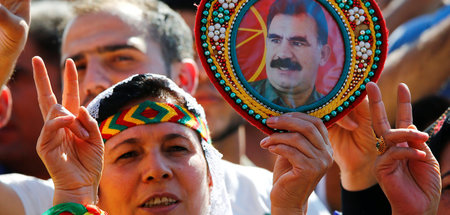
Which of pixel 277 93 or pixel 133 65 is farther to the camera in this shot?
pixel 133 65

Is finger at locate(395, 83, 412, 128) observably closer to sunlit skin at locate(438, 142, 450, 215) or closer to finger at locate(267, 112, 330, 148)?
finger at locate(267, 112, 330, 148)

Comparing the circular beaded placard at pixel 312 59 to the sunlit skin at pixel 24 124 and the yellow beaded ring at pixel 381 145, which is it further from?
the sunlit skin at pixel 24 124

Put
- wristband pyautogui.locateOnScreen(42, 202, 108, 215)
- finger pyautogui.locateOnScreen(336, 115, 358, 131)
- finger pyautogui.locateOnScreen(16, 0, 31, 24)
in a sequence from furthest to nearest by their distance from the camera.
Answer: finger pyautogui.locateOnScreen(336, 115, 358, 131)
finger pyautogui.locateOnScreen(16, 0, 31, 24)
wristband pyautogui.locateOnScreen(42, 202, 108, 215)

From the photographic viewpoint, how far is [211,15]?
276 cm

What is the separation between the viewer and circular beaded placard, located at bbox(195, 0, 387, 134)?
278 centimetres

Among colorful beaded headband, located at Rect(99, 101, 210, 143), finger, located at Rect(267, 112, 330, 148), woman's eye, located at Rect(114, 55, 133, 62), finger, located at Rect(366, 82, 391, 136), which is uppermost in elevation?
finger, located at Rect(366, 82, 391, 136)

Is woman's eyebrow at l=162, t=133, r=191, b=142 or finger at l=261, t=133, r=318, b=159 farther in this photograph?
woman's eyebrow at l=162, t=133, r=191, b=142

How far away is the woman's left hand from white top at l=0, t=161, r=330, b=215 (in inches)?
43.2

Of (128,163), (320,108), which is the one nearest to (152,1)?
(128,163)

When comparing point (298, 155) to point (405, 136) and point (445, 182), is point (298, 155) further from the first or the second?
point (445, 182)

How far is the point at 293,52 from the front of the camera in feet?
9.24

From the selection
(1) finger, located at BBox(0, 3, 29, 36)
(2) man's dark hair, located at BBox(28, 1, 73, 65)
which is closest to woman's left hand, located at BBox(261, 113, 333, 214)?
(1) finger, located at BBox(0, 3, 29, 36)

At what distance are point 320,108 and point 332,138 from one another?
0.55m

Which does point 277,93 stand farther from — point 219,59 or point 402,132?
point 402,132
